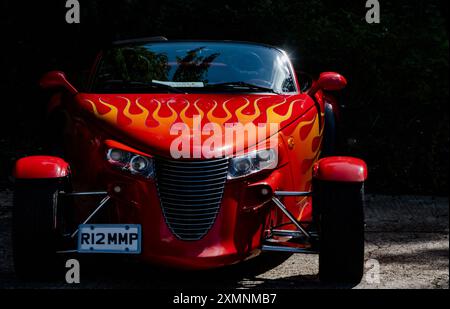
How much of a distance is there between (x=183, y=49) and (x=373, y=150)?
365 cm

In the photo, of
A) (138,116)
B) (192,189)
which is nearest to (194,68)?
(138,116)

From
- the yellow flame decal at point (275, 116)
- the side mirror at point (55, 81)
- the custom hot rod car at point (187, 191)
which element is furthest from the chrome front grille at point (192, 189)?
the side mirror at point (55, 81)

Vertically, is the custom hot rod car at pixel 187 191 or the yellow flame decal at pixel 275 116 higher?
the yellow flame decal at pixel 275 116

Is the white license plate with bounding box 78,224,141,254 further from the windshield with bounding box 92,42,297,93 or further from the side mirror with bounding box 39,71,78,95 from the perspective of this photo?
the side mirror with bounding box 39,71,78,95

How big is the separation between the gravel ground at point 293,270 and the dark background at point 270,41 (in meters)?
3.43

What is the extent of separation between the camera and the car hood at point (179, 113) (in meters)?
4.80

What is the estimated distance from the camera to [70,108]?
5500mm

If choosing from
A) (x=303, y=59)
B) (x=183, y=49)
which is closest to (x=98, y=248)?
(x=183, y=49)

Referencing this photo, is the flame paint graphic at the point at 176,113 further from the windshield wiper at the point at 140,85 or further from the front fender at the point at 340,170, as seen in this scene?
the front fender at the point at 340,170

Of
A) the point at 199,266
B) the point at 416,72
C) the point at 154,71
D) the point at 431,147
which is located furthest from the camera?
the point at 416,72

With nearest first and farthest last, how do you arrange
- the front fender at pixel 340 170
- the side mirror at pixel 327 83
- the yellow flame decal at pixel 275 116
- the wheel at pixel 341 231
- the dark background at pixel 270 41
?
the wheel at pixel 341 231, the front fender at pixel 340 170, the yellow flame decal at pixel 275 116, the side mirror at pixel 327 83, the dark background at pixel 270 41

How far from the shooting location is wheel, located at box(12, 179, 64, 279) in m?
4.68

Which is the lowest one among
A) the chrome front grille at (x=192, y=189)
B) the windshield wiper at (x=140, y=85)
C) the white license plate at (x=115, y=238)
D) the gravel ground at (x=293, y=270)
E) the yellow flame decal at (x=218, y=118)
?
the gravel ground at (x=293, y=270)
